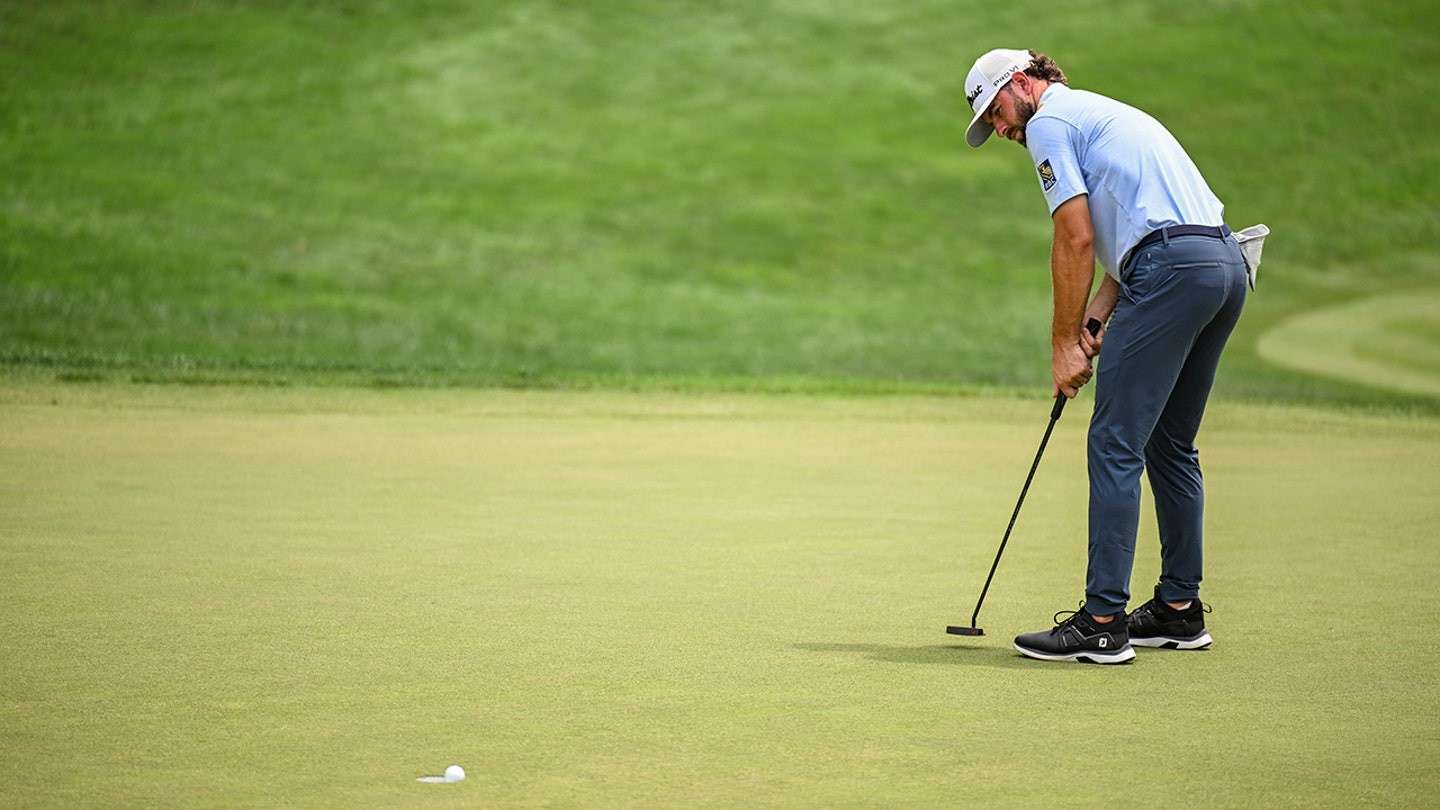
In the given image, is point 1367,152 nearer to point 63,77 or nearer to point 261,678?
point 63,77

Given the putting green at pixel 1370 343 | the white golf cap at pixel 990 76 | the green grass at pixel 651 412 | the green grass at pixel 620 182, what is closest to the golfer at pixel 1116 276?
the white golf cap at pixel 990 76

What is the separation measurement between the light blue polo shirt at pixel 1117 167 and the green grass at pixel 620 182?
10197 mm

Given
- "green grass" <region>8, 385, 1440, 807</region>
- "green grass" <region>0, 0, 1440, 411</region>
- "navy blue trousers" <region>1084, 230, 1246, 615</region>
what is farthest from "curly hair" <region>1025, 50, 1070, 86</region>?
"green grass" <region>0, 0, 1440, 411</region>

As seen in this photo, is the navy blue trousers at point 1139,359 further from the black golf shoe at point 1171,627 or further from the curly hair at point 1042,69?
the curly hair at point 1042,69

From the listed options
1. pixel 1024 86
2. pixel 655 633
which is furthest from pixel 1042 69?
pixel 655 633

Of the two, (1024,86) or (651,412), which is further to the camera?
(651,412)

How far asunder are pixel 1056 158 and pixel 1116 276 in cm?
45

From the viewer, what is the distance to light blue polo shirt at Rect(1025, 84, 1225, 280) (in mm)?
5102

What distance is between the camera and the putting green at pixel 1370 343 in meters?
16.8

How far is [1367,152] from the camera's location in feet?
96.9

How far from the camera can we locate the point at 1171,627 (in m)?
5.35

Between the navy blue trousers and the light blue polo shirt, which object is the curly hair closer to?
the light blue polo shirt

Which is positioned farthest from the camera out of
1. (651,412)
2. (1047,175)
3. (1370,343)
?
(1370,343)

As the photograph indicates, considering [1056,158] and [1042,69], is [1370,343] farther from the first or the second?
[1056,158]
